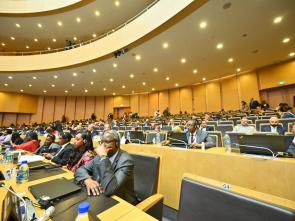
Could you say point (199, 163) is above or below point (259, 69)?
below

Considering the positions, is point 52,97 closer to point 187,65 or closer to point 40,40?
point 40,40

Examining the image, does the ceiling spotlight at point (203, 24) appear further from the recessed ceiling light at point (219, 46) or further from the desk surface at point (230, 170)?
the desk surface at point (230, 170)

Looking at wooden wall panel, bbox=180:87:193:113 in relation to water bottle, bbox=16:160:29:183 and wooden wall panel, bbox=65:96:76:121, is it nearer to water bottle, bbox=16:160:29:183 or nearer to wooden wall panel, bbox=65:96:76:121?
wooden wall panel, bbox=65:96:76:121

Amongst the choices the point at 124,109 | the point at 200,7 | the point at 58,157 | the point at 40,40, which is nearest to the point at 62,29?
the point at 40,40

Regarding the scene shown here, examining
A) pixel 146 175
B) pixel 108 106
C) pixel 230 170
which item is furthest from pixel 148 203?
pixel 108 106

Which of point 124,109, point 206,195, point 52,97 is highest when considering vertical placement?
point 52,97

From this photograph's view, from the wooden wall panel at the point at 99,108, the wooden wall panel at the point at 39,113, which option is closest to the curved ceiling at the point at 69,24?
the wooden wall panel at the point at 39,113

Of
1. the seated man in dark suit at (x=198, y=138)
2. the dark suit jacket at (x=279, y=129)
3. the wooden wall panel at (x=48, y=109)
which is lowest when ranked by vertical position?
the seated man in dark suit at (x=198, y=138)

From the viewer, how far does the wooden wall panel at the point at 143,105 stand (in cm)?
1644

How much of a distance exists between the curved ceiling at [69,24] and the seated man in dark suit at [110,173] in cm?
977

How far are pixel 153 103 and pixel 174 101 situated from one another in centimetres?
228

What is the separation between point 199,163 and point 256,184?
0.62 meters

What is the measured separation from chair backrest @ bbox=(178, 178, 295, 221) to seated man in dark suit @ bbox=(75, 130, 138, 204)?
571mm

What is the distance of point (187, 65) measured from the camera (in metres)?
9.02
